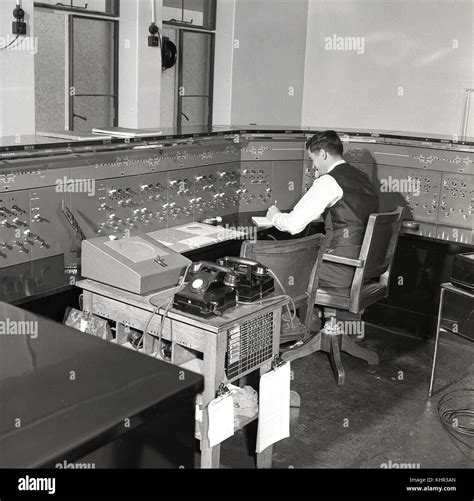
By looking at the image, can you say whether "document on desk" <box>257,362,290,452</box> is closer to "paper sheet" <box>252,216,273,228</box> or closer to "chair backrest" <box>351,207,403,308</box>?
"chair backrest" <box>351,207,403,308</box>

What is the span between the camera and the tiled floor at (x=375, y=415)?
3.06 meters

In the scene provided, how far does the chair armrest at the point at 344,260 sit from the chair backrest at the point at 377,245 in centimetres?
2

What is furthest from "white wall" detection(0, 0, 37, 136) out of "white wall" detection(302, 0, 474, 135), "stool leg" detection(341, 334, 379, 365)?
"white wall" detection(302, 0, 474, 135)

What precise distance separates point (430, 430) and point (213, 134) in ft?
6.22

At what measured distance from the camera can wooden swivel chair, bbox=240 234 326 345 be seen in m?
2.94

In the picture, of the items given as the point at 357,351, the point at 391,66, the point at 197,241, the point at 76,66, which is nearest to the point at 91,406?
the point at 197,241

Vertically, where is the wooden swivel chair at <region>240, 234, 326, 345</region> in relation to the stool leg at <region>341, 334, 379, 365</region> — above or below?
above

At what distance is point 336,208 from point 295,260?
2.58 feet

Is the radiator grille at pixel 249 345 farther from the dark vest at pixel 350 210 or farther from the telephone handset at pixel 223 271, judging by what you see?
the dark vest at pixel 350 210

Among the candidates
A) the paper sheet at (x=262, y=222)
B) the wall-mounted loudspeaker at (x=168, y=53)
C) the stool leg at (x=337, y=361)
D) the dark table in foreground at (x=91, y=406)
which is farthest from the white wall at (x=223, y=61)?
the dark table in foreground at (x=91, y=406)

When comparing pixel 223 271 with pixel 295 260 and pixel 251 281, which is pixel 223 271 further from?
pixel 295 260

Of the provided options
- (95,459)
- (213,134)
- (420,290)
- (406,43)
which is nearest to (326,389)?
(420,290)

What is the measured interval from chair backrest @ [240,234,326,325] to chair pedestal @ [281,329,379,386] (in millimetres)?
462

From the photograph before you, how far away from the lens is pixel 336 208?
375 centimetres
